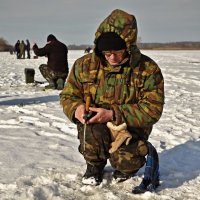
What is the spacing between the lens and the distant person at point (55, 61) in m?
9.47

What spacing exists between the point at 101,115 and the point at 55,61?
22.5 ft

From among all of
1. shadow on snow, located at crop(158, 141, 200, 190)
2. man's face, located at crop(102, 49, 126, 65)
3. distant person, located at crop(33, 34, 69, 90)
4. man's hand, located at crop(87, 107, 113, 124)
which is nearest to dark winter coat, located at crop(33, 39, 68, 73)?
distant person, located at crop(33, 34, 69, 90)

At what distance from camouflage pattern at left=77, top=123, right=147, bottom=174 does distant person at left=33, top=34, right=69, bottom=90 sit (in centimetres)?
659

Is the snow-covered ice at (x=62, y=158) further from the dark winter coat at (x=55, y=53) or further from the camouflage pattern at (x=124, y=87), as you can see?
the dark winter coat at (x=55, y=53)

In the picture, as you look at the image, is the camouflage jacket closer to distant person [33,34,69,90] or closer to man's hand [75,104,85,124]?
man's hand [75,104,85,124]

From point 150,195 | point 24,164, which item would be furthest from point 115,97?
point 24,164

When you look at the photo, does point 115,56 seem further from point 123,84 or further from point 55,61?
point 55,61

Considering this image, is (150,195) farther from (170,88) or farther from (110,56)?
(170,88)

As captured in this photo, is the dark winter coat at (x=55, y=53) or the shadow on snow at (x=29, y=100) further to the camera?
the dark winter coat at (x=55, y=53)

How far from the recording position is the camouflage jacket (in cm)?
284

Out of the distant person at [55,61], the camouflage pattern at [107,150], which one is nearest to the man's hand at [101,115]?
the camouflage pattern at [107,150]

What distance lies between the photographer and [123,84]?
294cm

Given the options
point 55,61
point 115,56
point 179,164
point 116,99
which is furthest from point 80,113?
point 55,61

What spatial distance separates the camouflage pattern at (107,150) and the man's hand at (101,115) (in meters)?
0.13
